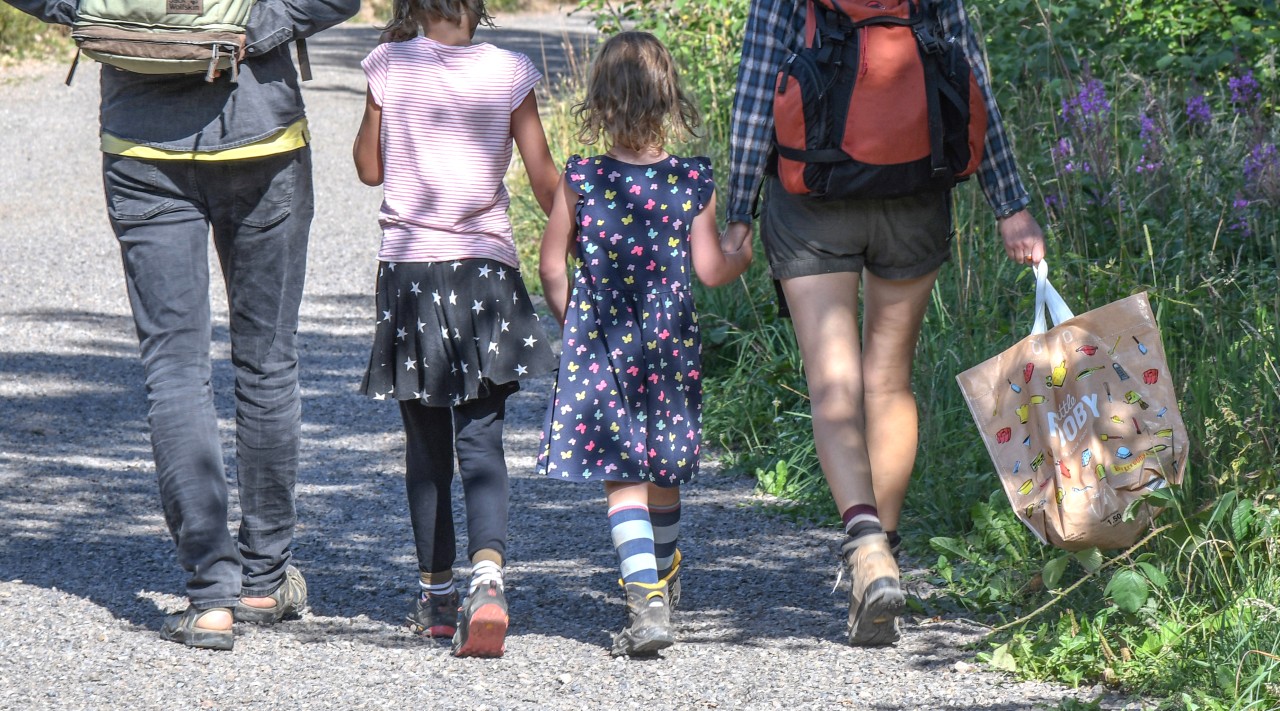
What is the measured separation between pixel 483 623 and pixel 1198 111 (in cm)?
375

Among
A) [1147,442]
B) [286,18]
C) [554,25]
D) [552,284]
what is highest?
[286,18]

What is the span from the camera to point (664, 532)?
4008 millimetres

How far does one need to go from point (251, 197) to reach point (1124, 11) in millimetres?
4871

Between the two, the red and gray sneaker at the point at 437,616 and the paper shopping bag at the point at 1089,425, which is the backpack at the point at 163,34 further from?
the paper shopping bag at the point at 1089,425

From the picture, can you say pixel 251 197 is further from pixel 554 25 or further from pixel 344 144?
pixel 554 25

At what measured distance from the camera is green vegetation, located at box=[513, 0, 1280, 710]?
349 centimetres

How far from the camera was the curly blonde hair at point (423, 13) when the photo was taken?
3.76 m

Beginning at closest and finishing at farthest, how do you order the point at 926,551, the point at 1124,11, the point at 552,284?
the point at 552,284 → the point at 926,551 → the point at 1124,11

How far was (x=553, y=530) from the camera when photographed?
4.94 m

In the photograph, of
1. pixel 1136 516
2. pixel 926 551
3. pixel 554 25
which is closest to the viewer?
pixel 1136 516

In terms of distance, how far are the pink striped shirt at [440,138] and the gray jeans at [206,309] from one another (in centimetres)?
28

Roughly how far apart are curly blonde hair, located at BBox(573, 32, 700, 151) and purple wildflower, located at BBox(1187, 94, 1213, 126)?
2.99 m

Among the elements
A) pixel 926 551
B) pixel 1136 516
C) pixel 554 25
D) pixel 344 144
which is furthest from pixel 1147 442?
pixel 554 25

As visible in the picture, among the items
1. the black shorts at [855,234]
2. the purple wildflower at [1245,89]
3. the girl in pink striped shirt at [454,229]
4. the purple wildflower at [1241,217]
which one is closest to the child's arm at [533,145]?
the girl in pink striped shirt at [454,229]
